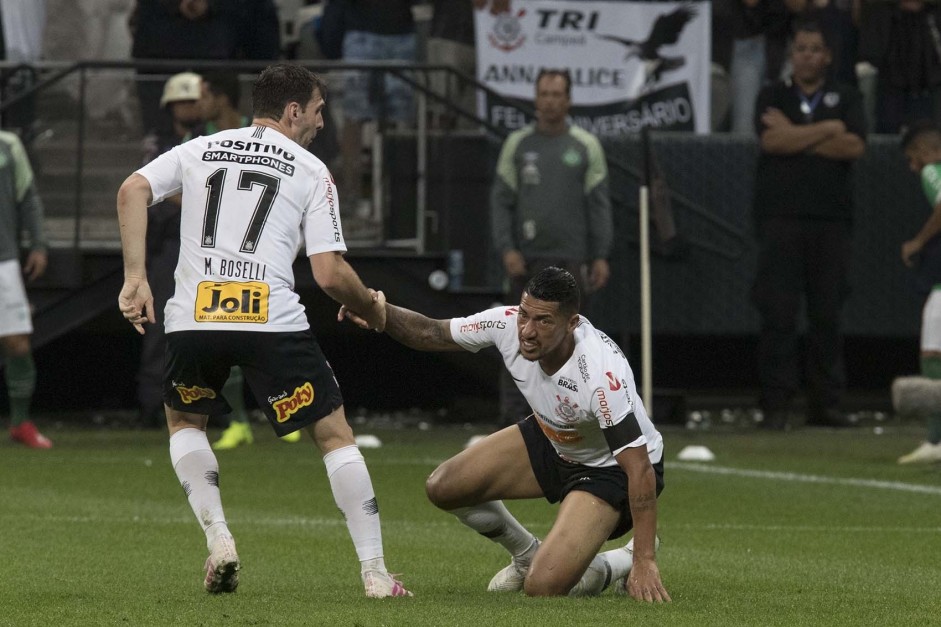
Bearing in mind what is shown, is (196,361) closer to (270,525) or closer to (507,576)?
(507,576)

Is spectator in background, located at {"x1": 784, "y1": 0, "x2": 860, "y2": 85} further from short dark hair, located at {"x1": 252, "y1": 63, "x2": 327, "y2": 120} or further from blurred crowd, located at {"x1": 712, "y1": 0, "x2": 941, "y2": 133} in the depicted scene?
short dark hair, located at {"x1": 252, "y1": 63, "x2": 327, "y2": 120}

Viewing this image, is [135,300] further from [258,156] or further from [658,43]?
[658,43]

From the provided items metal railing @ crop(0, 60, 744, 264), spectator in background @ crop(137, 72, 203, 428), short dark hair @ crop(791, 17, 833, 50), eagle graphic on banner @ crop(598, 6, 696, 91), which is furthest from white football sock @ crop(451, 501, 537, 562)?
eagle graphic on banner @ crop(598, 6, 696, 91)

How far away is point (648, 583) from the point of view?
680 cm

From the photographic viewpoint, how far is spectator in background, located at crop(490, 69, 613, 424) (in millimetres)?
13750

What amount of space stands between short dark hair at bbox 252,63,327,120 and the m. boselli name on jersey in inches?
6.1

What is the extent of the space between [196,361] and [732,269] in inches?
395

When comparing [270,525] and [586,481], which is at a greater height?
[586,481]

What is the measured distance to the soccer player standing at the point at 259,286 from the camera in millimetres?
6867

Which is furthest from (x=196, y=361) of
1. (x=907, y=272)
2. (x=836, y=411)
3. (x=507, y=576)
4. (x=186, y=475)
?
(x=907, y=272)

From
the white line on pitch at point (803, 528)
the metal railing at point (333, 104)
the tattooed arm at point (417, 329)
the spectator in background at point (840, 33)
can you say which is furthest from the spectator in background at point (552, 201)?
the tattooed arm at point (417, 329)

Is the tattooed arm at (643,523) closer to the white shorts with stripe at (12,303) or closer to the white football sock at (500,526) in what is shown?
the white football sock at (500,526)

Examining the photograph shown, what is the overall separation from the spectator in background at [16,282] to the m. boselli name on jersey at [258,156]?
22.1 ft

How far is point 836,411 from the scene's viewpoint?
1545cm
